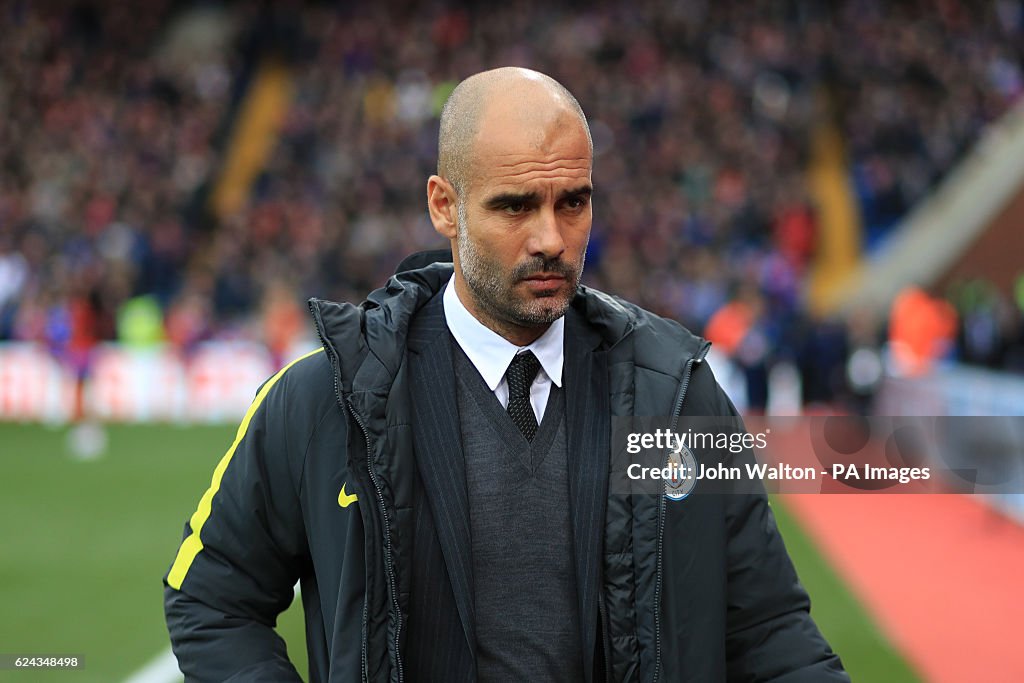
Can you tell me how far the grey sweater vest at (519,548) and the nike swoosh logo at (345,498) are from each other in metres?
0.25

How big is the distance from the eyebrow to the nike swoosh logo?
622mm

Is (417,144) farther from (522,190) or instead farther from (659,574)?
(659,574)

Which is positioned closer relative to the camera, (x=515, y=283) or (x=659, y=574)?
(x=659, y=574)

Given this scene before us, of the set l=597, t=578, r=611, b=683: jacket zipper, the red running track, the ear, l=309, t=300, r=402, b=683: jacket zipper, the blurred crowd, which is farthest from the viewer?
the blurred crowd

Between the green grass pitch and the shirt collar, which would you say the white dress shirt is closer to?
the shirt collar

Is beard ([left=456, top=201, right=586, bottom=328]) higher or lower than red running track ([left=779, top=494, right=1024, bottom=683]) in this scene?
lower

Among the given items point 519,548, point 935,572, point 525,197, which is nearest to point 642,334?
point 525,197

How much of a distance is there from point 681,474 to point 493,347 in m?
0.46

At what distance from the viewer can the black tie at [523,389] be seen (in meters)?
2.59

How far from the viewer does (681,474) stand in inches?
98.8

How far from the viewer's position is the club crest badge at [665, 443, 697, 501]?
8.11 ft

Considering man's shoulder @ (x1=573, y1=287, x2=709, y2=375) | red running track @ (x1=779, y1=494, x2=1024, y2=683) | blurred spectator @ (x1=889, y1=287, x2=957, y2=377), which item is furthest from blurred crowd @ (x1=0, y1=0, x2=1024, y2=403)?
man's shoulder @ (x1=573, y1=287, x2=709, y2=375)

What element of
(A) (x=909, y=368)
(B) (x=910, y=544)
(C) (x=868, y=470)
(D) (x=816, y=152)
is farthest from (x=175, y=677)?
(D) (x=816, y=152)

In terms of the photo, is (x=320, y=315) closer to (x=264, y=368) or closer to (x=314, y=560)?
(x=314, y=560)
